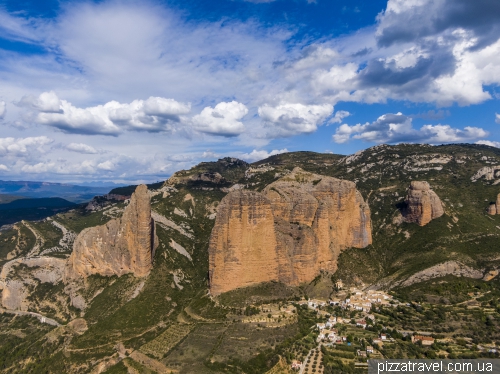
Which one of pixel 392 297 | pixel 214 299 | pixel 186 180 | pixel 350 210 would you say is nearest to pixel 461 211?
pixel 350 210

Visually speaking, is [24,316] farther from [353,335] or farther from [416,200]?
[416,200]

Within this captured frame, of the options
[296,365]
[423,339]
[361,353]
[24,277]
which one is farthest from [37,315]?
[423,339]

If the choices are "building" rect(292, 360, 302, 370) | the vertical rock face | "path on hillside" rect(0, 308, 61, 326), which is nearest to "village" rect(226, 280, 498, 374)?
"building" rect(292, 360, 302, 370)

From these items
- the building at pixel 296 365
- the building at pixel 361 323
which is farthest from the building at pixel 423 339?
the building at pixel 296 365

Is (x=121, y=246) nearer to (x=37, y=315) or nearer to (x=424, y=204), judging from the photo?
(x=37, y=315)

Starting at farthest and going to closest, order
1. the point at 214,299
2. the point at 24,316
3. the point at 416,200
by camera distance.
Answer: the point at 416,200, the point at 24,316, the point at 214,299

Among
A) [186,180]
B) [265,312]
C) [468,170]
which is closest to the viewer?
[265,312]
